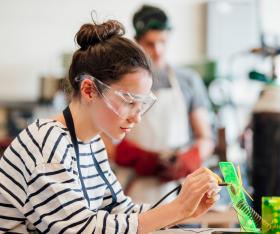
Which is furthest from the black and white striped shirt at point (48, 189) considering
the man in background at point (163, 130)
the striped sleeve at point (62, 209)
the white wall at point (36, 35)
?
the white wall at point (36, 35)

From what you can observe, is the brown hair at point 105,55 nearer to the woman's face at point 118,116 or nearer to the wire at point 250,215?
the woman's face at point 118,116

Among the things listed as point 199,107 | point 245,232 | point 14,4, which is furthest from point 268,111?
point 14,4

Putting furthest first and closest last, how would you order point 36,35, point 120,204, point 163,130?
point 36,35 → point 163,130 → point 120,204

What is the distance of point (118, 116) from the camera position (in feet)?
4.37

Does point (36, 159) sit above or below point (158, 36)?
below

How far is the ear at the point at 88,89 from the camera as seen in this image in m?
1.33

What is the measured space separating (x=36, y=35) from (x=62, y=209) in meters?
3.23

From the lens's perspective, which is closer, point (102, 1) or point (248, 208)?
point (248, 208)

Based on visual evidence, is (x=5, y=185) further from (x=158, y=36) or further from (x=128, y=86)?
(x=158, y=36)

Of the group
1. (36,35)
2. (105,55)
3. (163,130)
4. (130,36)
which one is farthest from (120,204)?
(36,35)

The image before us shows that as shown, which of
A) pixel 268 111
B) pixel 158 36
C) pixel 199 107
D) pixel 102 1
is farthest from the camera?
pixel 102 1

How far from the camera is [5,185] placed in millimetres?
1296

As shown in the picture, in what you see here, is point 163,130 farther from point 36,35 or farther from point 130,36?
point 36,35

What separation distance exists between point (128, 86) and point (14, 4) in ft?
10.2
